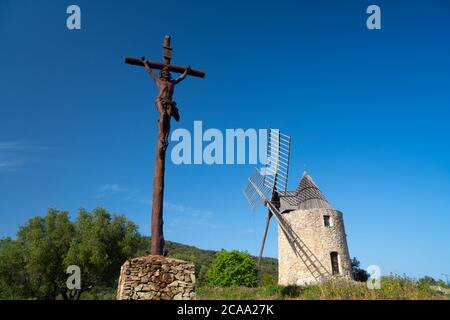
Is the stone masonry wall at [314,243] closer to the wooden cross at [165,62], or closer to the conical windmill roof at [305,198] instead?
the conical windmill roof at [305,198]

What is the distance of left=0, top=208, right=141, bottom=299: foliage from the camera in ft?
Answer: 79.4

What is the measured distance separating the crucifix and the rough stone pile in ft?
1.51

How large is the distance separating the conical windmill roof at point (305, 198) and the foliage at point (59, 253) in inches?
515

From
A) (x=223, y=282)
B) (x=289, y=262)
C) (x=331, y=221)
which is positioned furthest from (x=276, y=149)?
(x=223, y=282)

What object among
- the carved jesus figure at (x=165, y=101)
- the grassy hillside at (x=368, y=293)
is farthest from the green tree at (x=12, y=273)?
the carved jesus figure at (x=165, y=101)

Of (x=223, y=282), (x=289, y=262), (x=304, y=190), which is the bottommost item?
(x=223, y=282)

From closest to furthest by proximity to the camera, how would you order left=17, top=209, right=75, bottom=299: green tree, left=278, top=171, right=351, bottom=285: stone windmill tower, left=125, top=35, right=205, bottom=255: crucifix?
1. left=125, top=35, right=205, bottom=255: crucifix
2. left=278, top=171, right=351, bottom=285: stone windmill tower
3. left=17, top=209, right=75, bottom=299: green tree

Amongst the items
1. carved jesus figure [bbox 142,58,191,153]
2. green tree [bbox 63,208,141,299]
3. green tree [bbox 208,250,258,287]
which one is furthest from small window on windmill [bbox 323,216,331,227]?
carved jesus figure [bbox 142,58,191,153]

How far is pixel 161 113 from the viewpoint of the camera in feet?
25.8

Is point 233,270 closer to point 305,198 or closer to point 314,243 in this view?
point 305,198

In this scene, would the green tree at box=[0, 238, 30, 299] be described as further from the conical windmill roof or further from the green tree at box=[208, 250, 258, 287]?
the conical windmill roof
